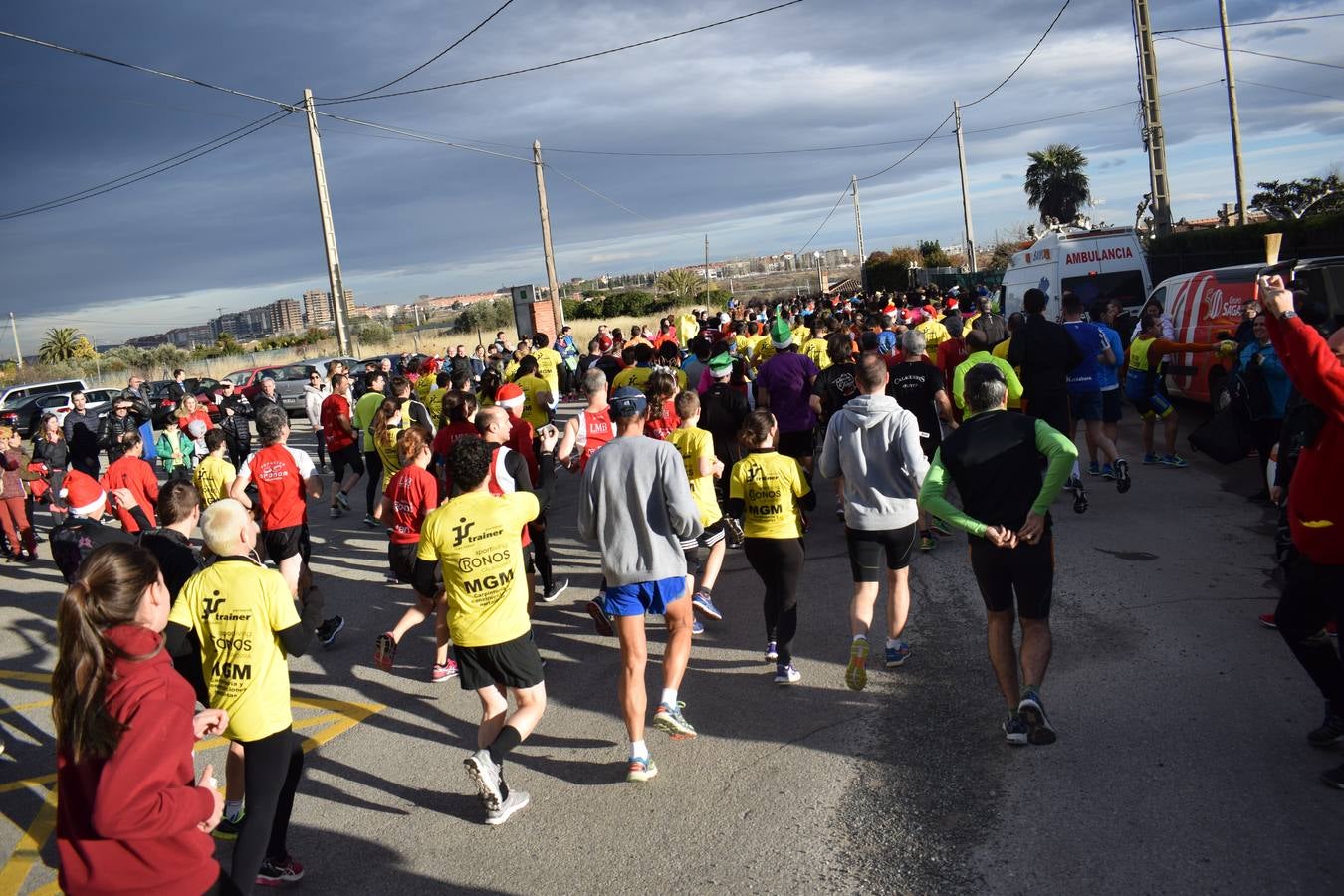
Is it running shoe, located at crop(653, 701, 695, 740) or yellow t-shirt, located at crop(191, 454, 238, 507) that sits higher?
yellow t-shirt, located at crop(191, 454, 238, 507)

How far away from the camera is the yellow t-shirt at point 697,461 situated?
6.85 metres

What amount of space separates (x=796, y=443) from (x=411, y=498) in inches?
157

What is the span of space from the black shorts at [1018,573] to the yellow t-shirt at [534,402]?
18.3 ft

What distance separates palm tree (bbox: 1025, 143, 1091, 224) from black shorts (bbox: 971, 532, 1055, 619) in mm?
51278

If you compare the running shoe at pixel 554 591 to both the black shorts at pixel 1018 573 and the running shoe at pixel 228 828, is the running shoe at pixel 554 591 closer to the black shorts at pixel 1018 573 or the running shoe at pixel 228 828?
the running shoe at pixel 228 828

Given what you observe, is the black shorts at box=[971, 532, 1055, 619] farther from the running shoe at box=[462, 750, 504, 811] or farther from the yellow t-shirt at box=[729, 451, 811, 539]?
the running shoe at box=[462, 750, 504, 811]

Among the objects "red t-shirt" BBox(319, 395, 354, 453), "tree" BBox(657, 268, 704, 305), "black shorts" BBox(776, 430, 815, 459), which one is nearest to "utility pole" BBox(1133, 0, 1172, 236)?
"black shorts" BBox(776, 430, 815, 459)

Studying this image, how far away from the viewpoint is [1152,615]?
6.23 meters

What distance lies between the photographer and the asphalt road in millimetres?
3922

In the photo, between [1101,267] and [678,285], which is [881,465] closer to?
[1101,267]

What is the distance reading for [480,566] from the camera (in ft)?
15.2

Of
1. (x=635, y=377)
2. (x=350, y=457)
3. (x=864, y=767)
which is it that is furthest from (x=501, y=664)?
(x=350, y=457)

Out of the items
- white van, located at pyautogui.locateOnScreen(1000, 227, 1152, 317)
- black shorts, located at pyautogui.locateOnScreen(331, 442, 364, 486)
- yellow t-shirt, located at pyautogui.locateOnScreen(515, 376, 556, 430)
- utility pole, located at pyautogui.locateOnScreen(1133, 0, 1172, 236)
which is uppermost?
utility pole, located at pyautogui.locateOnScreen(1133, 0, 1172, 236)

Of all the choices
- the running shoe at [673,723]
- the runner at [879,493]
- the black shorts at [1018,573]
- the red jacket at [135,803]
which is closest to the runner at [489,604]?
the running shoe at [673,723]
